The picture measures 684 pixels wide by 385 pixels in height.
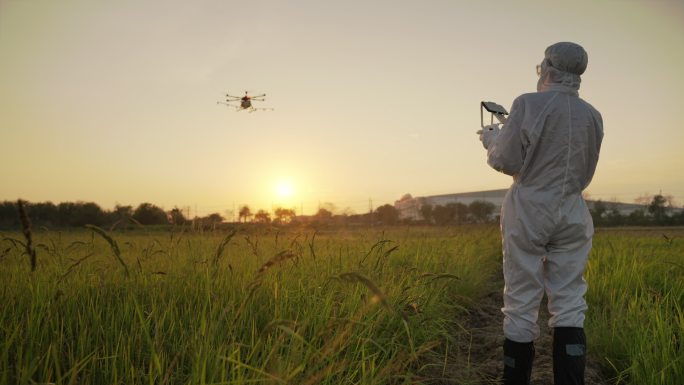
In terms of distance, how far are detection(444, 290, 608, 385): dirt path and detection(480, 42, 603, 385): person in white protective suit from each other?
0.91ft

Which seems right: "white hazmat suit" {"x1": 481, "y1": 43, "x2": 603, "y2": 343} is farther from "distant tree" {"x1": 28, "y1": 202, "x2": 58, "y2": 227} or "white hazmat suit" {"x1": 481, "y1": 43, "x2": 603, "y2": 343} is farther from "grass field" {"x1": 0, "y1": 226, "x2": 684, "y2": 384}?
"distant tree" {"x1": 28, "y1": 202, "x2": 58, "y2": 227}

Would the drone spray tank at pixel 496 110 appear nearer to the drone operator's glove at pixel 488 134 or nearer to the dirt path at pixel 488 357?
the drone operator's glove at pixel 488 134

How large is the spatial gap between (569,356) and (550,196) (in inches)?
39.0

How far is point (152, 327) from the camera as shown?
238cm

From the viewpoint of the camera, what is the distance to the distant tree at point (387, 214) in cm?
5798

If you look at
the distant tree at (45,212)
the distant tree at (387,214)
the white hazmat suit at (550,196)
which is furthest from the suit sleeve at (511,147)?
the distant tree at (387,214)

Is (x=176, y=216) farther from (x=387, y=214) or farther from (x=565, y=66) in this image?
(x=387, y=214)

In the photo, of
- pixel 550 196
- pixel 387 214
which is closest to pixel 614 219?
pixel 387 214

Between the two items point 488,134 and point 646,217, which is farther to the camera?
point 646,217

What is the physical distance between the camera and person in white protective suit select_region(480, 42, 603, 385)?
9.04 feet

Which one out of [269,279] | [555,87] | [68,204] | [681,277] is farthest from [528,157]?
[68,204]

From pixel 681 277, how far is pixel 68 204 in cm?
4993

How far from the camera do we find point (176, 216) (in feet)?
12.6

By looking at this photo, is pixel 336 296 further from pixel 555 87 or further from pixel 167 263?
pixel 555 87
